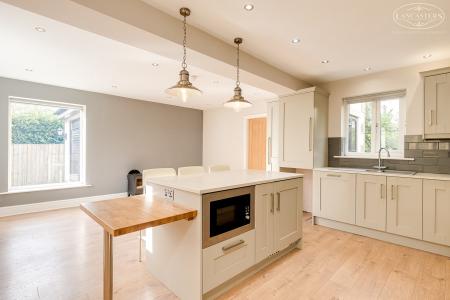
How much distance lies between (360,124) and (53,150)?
5733 millimetres

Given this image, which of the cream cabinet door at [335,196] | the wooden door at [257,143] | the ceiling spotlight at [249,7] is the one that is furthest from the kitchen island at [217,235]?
the wooden door at [257,143]

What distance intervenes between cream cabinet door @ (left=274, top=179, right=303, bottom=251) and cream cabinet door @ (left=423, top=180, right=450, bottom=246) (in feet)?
4.79

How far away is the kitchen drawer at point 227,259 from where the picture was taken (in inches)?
68.1

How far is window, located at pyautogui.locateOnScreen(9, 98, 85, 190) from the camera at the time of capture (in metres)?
4.11

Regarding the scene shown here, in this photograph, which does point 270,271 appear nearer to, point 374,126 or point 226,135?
point 374,126

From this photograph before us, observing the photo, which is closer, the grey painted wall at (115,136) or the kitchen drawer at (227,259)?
the kitchen drawer at (227,259)

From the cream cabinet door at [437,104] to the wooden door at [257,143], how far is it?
308 centimetres

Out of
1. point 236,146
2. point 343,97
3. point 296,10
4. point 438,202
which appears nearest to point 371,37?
point 296,10

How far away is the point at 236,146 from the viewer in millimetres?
6051

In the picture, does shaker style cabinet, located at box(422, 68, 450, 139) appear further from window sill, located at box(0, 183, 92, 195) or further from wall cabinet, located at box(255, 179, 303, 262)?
window sill, located at box(0, 183, 92, 195)

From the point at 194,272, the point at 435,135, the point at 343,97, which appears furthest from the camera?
the point at 343,97

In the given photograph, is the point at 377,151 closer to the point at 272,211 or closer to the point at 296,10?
the point at 272,211

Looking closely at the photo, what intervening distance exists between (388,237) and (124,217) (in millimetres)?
3246

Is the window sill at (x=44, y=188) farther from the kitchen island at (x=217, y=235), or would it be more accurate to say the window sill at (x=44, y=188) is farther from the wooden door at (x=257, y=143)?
the wooden door at (x=257, y=143)
